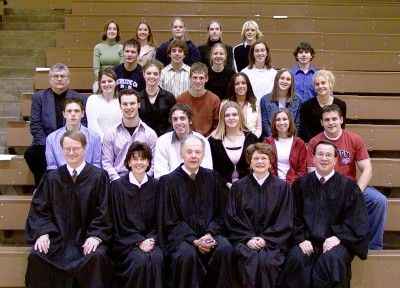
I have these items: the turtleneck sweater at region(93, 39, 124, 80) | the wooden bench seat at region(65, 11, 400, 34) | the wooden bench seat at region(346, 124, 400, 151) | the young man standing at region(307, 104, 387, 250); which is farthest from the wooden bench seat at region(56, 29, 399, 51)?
the young man standing at region(307, 104, 387, 250)

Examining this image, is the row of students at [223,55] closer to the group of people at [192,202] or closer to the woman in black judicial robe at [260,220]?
the group of people at [192,202]

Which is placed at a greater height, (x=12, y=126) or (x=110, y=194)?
(x=12, y=126)

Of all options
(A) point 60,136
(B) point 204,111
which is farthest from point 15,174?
(B) point 204,111

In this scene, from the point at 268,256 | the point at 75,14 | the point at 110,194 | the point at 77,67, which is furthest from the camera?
the point at 75,14

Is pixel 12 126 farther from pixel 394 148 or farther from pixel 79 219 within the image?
pixel 394 148

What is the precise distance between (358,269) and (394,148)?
144cm

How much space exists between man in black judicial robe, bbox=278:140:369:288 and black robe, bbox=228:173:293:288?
0.29 feet

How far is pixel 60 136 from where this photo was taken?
346 cm

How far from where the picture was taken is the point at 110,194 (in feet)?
10.4

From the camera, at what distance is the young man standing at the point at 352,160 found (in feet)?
10.9

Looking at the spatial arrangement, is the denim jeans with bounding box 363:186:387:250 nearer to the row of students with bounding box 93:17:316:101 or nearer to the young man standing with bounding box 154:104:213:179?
the young man standing with bounding box 154:104:213:179

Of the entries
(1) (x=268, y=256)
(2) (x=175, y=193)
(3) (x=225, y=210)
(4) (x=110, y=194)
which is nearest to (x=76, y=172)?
(4) (x=110, y=194)

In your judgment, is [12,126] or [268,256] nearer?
[268,256]

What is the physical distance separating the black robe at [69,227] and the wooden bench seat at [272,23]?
321cm
